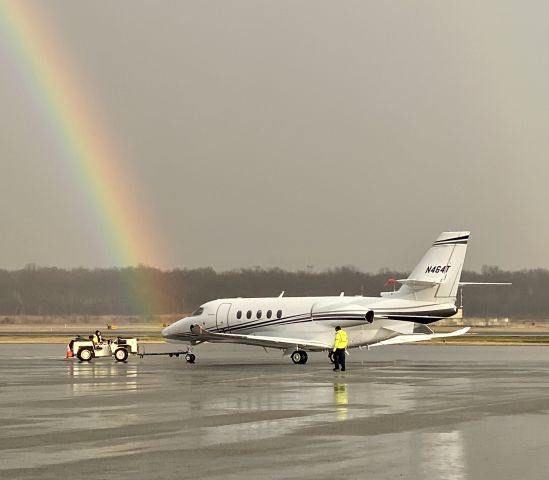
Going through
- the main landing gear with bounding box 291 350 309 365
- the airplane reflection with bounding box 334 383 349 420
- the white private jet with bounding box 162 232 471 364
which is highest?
the white private jet with bounding box 162 232 471 364

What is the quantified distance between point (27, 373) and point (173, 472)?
3101cm

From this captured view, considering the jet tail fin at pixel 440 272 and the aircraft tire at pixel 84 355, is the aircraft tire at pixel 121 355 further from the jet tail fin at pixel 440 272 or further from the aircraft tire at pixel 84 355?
the jet tail fin at pixel 440 272

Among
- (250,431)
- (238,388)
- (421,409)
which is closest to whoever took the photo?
(250,431)

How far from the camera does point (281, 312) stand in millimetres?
56406

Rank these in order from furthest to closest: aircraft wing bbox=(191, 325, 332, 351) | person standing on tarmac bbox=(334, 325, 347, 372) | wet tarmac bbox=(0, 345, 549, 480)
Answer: aircraft wing bbox=(191, 325, 332, 351) < person standing on tarmac bbox=(334, 325, 347, 372) < wet tarmac bbox=(0, 345, 549, 480)

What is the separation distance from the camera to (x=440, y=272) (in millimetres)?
53719

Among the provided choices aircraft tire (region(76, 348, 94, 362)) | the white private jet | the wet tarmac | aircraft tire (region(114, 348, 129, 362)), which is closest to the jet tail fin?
the white private jet

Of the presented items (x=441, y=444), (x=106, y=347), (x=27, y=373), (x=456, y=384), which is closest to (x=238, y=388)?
(x=456, y=384)

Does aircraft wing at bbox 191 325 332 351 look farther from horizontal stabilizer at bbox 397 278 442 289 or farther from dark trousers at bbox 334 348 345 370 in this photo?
dark trousers at bbox 334 348 345 370

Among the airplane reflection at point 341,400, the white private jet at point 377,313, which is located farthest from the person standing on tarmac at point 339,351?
the airplane reflection at point 341,400

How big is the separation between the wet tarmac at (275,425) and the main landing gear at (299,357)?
9.86 metres

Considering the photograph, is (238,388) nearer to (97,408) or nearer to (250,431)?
(97,408)

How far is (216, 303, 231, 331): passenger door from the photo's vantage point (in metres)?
59.0

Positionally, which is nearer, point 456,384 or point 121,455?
point 121,455
